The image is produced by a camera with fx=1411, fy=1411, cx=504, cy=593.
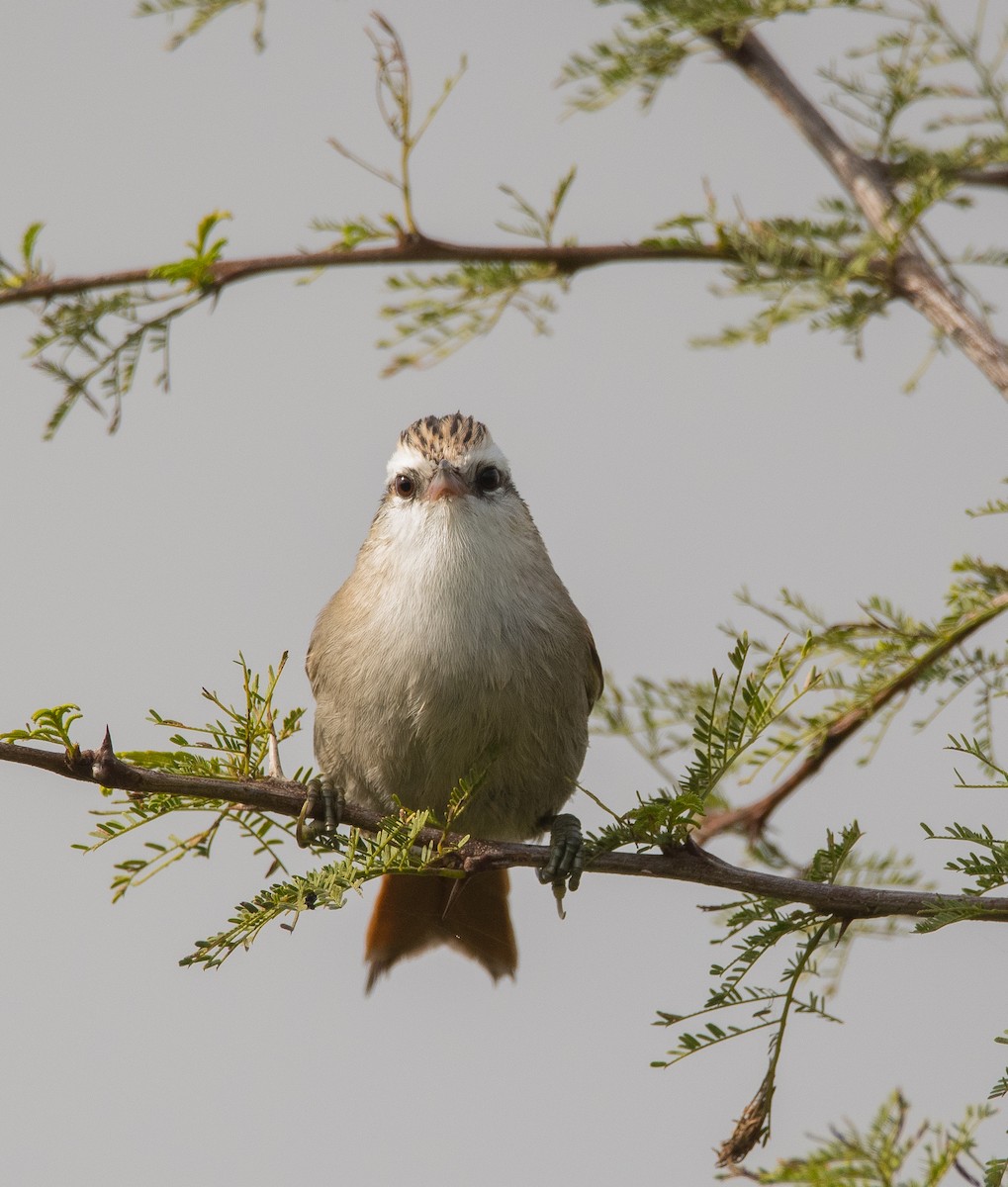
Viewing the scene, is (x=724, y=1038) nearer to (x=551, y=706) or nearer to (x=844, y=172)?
(x=551, y=706)

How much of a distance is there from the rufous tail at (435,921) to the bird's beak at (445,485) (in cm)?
129

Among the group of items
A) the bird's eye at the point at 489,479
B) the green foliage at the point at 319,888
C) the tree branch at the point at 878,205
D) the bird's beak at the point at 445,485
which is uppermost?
the tree branch at the point at 878,205

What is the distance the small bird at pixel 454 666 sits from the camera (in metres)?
3.94

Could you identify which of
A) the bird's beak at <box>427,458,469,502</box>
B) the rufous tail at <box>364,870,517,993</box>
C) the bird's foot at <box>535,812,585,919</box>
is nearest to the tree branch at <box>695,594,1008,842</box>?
the bird's foot at <box>535,812,585,919</box>

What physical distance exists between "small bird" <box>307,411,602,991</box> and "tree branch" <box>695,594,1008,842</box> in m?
0.47

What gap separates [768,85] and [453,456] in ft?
4.67

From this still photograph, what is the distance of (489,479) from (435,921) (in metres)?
1.48

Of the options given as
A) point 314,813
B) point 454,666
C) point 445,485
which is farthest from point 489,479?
point 314,813

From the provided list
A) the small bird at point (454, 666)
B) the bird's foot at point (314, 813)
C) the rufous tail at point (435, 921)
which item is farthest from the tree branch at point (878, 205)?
the rufous tail at point (435, 921)

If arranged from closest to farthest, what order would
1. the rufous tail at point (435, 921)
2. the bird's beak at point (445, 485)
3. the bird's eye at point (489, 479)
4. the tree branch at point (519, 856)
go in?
the tree branch at point (519, 856)
the bird's beak at point (445, 485)
the bird's eye at point (489, 479)
the rufous tail at point (435, 921)

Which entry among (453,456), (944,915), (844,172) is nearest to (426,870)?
(944,915)

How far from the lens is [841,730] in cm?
382

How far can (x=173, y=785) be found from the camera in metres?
2.52

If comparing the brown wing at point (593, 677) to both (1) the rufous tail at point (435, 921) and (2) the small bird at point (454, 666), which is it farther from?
(1) the rufous tail at point (435, 921)
